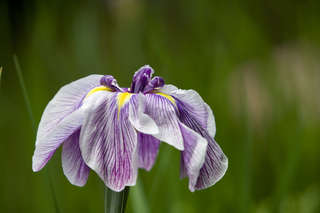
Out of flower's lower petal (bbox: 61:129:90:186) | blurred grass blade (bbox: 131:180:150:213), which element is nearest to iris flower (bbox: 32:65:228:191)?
flower's lower petal (bbox: 61:129:90:186)

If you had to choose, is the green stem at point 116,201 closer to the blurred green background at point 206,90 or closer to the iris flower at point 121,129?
the iris flower at point 121,129

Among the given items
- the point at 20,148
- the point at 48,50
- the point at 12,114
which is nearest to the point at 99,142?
the point at 20,148

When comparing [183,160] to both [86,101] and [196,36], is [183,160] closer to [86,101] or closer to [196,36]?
[86,101]

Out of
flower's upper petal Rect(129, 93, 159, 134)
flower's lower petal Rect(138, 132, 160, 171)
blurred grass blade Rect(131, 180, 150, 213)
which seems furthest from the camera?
blurred grass blade Rect(131, 180, 150, 213)

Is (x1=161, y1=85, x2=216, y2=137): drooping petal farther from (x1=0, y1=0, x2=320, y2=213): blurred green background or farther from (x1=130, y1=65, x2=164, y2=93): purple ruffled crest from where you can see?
(x1=0, y1=0, x2=320, y2=213): blurred green background

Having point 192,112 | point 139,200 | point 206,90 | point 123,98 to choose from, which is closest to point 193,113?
point 192,112

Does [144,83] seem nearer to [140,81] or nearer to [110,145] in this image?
[140,81]

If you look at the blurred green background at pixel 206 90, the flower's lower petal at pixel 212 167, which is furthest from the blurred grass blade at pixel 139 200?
the flower's lower petal at pixel 212 167
